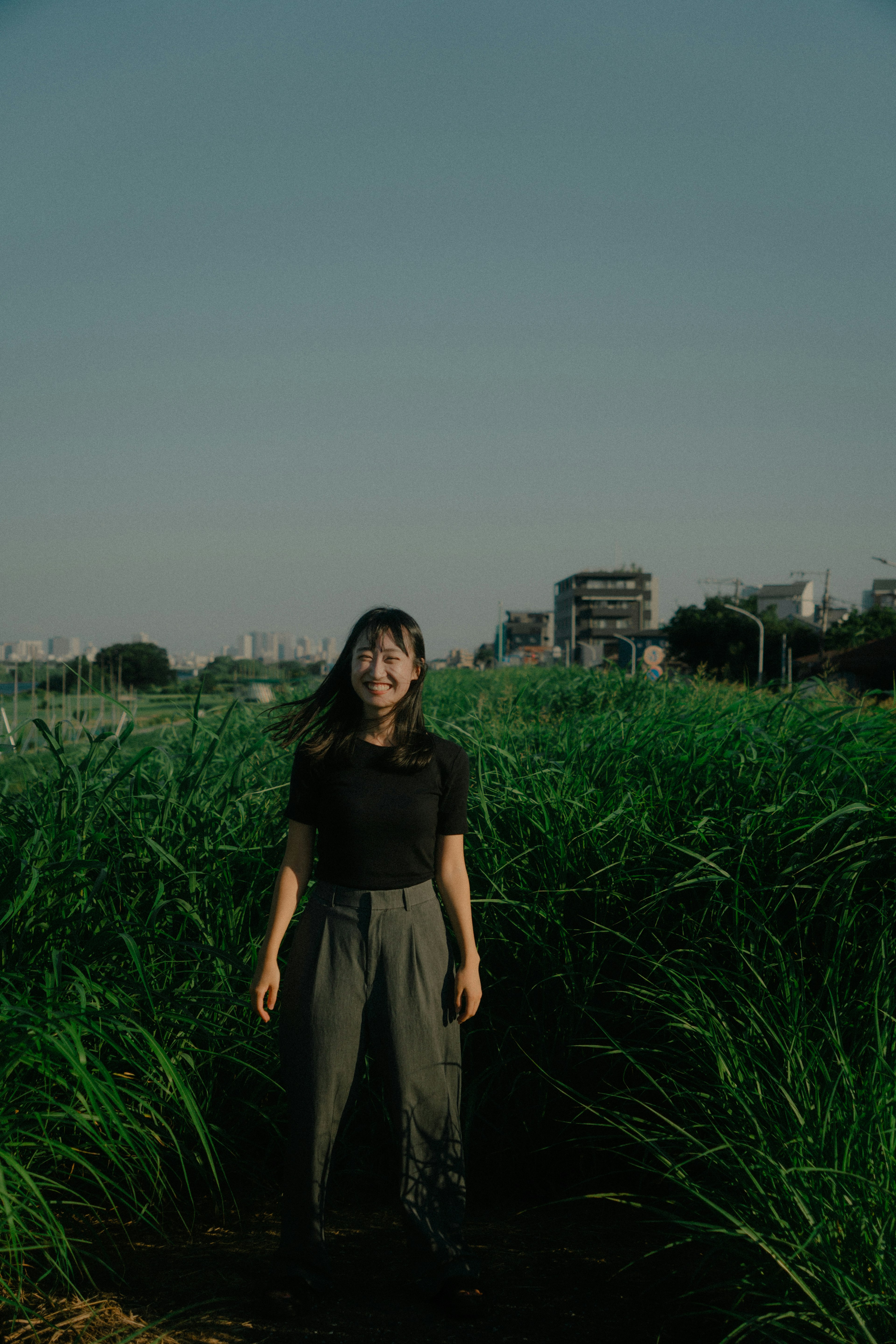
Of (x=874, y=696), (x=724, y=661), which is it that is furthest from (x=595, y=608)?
(x=874, y=696)

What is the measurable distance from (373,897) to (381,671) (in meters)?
0.63

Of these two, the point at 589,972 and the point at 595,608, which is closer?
the point at 589,972

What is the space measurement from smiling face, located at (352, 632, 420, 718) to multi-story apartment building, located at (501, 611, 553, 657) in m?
174

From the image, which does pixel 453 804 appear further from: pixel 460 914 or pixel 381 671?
pixel 381 671

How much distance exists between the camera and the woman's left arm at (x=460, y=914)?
9.02 feet

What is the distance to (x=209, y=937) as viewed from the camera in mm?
3309

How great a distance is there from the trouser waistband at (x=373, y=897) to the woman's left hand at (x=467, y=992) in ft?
0.79

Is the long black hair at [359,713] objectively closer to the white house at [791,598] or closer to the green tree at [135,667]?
the green tree at [135,667]

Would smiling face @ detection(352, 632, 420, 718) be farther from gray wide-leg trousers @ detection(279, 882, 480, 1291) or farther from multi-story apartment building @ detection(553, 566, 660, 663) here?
multi-story apartment building @ detection(553, 566, 660, 663)

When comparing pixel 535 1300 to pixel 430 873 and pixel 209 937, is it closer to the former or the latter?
pixel 430 873

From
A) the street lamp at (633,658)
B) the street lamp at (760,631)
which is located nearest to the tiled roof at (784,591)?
the street lamp at (760,631)

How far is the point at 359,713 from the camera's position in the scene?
9.67ft

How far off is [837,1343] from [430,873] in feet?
4.55

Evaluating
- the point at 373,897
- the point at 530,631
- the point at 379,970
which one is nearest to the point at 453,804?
the point at 373,897
